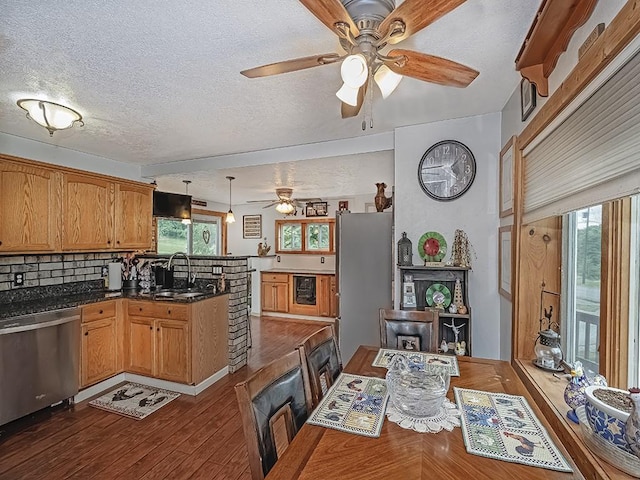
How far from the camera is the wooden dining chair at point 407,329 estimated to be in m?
2.12

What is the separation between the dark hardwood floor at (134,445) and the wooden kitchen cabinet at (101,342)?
0.95ft

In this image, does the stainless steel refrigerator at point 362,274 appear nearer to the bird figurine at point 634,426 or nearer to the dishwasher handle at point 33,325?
the bird figurine at point 634,426

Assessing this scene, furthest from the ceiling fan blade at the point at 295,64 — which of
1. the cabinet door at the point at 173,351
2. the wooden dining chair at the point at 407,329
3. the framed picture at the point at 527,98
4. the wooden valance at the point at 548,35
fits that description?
the cabinet door at the point at 173,351

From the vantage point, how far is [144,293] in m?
3.47

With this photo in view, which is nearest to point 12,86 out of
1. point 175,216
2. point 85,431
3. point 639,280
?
point 85,431

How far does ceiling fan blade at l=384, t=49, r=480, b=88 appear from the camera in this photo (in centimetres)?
130

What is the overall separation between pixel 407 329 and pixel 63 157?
3788 mm

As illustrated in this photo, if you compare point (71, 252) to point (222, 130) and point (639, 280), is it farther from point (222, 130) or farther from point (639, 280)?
point (639, 280)

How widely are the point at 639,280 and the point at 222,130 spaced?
287cm

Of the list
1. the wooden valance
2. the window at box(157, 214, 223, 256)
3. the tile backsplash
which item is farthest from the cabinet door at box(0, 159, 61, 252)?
the wooden valance

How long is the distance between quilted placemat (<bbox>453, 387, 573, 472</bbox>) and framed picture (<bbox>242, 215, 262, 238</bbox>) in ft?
19.9

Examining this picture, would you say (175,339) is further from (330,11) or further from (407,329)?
(330,11)

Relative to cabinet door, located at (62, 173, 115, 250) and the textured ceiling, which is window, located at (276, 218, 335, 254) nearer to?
the textured ceiling

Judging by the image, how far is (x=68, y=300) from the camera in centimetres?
297
